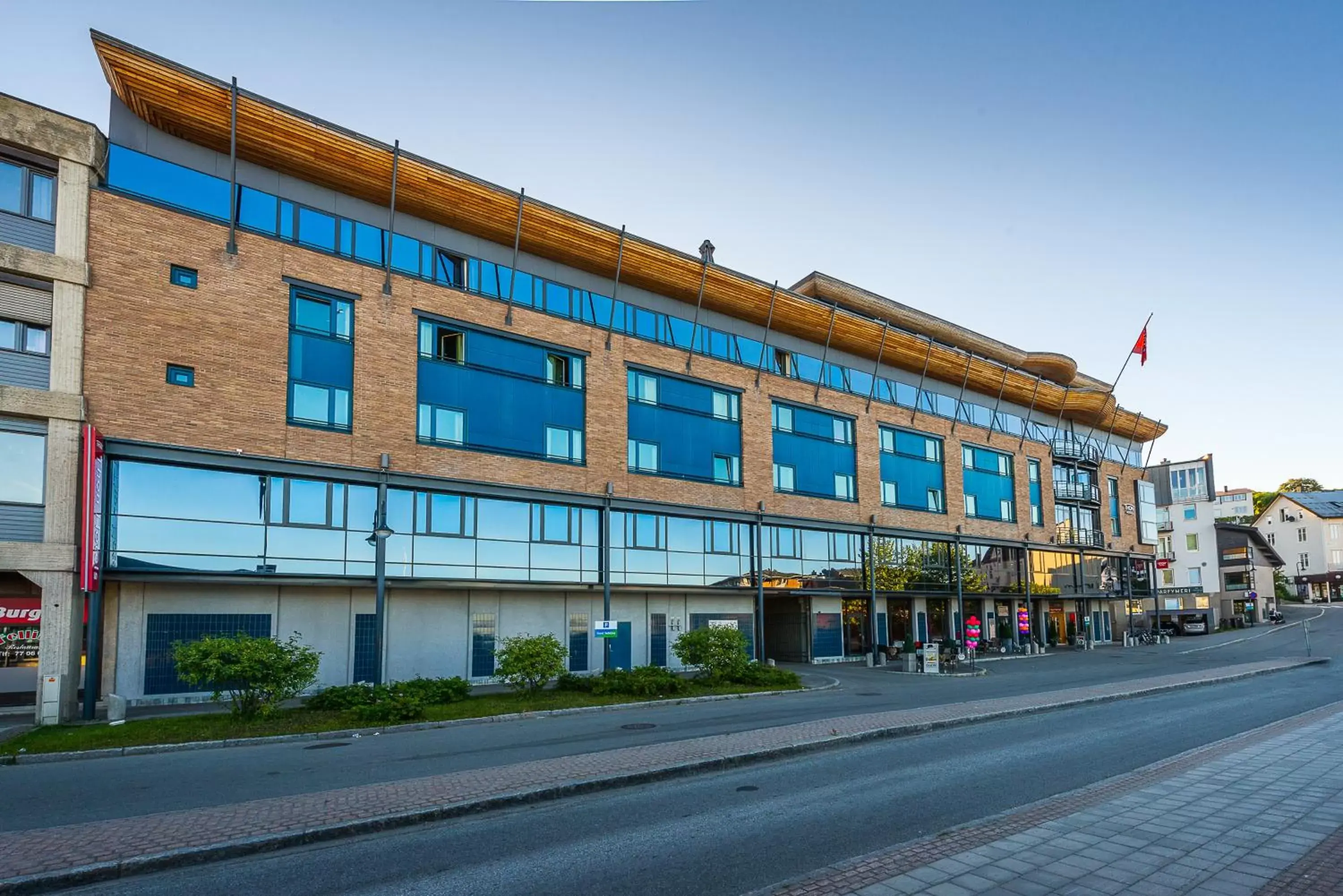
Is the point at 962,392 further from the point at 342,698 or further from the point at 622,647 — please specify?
the point at 342,698

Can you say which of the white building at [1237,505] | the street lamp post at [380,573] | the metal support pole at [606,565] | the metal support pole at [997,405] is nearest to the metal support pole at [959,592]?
the metal support pole at [997,405]

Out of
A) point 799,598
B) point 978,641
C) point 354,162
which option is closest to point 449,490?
point 354,162

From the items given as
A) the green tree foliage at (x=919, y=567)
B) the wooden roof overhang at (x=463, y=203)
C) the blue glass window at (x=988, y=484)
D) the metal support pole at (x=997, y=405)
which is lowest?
the green tree foliage at (x=919, y=567)

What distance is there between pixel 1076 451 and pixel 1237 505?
92399mm

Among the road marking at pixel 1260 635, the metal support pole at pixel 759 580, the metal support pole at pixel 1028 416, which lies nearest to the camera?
the metal support pole at pixel 759 580

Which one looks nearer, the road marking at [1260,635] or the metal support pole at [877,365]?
the metal support pole at [877,365]

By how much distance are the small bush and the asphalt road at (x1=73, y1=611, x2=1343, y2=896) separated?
8.97m

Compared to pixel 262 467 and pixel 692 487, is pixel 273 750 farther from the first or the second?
pixel 692 487

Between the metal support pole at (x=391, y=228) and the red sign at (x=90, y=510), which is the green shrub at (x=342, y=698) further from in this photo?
the metal support pole at (x=391, y=228)

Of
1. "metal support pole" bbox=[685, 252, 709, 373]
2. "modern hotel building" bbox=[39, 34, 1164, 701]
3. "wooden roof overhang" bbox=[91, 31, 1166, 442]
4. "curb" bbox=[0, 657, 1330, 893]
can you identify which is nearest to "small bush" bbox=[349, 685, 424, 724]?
"modern hotel building" bbox=[39, 34, 1164, 701]

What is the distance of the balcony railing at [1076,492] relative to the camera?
56.8m

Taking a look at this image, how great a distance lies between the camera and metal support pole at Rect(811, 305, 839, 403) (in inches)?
1575

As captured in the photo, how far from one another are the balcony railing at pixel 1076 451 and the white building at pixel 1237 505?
83.2 meters

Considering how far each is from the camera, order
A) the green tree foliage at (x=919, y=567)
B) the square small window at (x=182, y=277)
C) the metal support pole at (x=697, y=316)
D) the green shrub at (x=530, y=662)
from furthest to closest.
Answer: the green tree foliage at (x=919, y=567) → the metal support pole at (x=697, y=316) → the green shrub at (x=530, y=662) → the square small window at (x=182, y=277)
